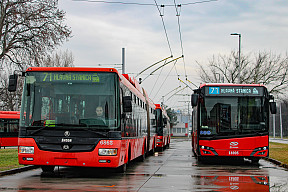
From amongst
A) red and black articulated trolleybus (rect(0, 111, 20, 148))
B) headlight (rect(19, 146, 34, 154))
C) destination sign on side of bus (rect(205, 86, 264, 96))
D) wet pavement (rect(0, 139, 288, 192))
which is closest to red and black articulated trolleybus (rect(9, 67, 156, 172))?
headlight (rect(19, 146, 34, 154))

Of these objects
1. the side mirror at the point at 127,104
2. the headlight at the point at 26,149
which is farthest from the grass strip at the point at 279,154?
the headlight at the point at 26,149

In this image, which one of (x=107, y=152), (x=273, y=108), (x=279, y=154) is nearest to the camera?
(x=107, y=152)

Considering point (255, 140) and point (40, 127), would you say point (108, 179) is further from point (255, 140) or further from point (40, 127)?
point (255, 140)

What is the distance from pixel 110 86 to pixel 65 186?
3.08 m

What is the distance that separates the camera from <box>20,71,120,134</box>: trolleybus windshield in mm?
12383

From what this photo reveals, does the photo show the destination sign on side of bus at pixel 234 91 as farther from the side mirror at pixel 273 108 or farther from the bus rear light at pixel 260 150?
the bus rear light at pixel 260 150

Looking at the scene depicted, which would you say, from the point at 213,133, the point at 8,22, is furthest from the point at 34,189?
the point at 8,22

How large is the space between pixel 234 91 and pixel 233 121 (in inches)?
47.4

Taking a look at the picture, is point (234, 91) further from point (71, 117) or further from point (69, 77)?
point (71, 117)

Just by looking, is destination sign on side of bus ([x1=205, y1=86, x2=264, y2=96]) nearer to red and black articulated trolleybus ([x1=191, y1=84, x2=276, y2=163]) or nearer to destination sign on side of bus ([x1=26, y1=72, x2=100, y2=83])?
red and black articulated trolleybus ([x1=191, y1=84, x2=276, y2=163])

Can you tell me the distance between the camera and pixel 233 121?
61.0 ft

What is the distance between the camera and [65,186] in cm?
1082

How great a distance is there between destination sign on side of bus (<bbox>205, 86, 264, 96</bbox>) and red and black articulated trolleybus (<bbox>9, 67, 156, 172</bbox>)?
6.83m

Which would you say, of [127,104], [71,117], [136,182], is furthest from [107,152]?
[127,104]
